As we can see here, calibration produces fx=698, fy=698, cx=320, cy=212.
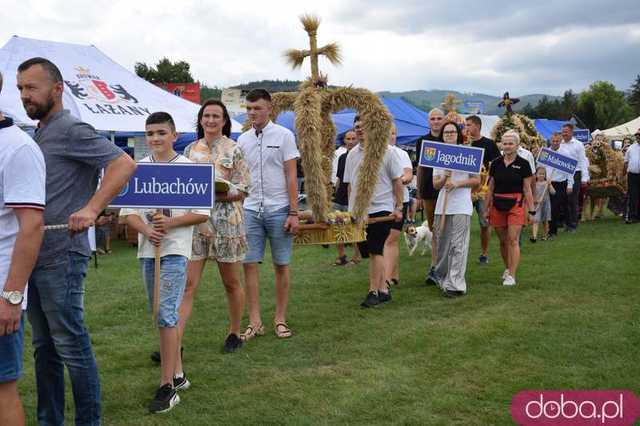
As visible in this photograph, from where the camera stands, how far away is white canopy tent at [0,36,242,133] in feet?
43.4

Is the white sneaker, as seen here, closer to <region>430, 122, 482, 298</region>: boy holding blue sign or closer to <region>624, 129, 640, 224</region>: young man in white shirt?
<region>430, 122, 482, 298</region>: boy holding blue sign

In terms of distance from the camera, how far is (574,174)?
1502cm

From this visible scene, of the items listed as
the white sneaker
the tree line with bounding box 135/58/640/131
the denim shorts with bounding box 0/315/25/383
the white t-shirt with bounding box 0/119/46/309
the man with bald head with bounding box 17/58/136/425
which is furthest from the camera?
the tree line with bounding box 135/58/640/131

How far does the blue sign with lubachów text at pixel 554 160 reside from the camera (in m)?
12.8

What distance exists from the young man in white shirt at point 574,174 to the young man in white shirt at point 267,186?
384 inches

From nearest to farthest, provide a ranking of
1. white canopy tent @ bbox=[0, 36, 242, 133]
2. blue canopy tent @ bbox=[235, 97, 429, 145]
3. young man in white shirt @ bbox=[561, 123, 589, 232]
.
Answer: white canopy tent @ bbox=[0, 36, 242, 133], young man in white shirt @ bbox=[561, 123, 589, 232], blue canopy tent @ bbox=[235, 97, 429, 145]

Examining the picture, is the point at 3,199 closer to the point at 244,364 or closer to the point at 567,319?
the point at 244,364

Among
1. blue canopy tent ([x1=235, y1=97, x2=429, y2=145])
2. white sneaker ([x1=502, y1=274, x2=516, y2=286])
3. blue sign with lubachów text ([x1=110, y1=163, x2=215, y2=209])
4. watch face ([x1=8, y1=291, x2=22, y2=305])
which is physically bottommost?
white sneaker ([x1=502, y1=274, x2=516, y2=286])

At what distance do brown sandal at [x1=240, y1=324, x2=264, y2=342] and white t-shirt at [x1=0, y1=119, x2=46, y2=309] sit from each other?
11.3 feet

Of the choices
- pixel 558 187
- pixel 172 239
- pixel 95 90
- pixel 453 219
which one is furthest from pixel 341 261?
pixel 95 90

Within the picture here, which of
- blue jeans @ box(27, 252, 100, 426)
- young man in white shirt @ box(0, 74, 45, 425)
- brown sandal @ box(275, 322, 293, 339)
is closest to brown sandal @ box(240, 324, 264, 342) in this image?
brown sandal @ box(275, 322, 293, 339)

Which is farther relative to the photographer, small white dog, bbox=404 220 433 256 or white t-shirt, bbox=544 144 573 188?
white t-shirt, bbox=544 144 573 188

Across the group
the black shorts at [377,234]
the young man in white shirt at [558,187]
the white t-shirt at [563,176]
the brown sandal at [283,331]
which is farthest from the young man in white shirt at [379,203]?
the white t-shirt at [563,176]

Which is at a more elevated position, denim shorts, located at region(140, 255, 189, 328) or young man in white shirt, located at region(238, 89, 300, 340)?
young man in white shirt, located at region(238, 89, 300, 340)
